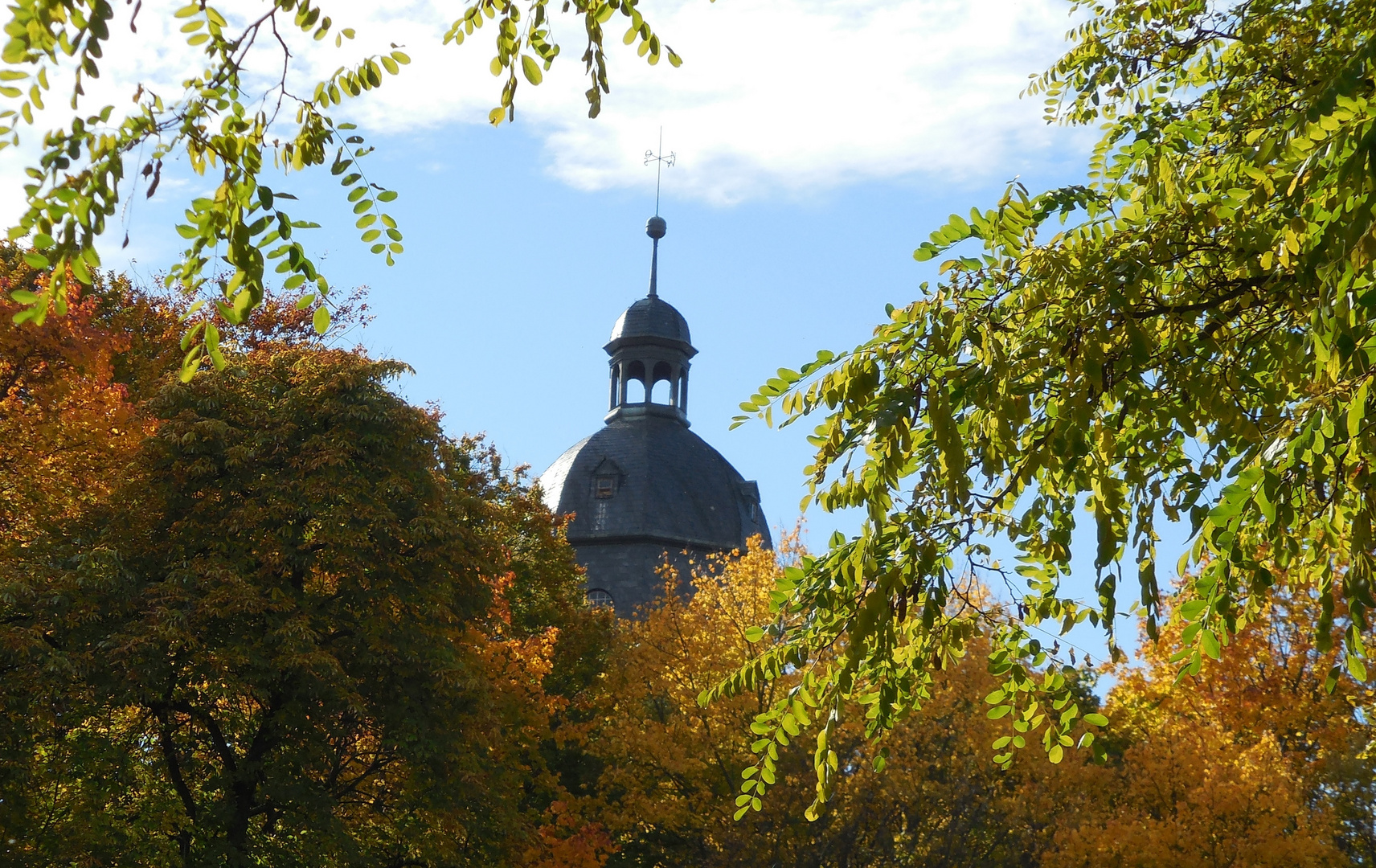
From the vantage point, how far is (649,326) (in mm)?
52750

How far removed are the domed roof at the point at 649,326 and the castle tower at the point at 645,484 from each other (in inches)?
1.7

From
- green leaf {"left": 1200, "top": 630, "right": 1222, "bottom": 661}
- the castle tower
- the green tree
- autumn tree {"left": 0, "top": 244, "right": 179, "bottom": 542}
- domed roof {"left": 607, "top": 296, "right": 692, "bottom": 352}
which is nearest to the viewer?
green leaf {"left": 1200, "top": 630, "right": 1222, "bottom": 661}

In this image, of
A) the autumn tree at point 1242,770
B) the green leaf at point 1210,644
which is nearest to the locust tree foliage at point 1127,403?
the green leaf at point 1210,644

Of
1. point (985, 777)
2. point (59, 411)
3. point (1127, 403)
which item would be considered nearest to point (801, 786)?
point (985, 777)

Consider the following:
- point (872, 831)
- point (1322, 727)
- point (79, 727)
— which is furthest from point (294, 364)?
point (1322, 727)

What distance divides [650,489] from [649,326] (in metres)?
6.61

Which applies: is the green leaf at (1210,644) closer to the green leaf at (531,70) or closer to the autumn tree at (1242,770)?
the green leaf at (531,70)

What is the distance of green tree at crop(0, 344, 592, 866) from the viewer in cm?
1616

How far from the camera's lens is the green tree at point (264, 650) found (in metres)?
16.2

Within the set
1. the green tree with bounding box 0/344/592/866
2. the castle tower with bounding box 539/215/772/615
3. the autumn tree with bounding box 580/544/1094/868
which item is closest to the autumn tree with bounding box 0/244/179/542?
the green tree with bounding box 0/344/592/866

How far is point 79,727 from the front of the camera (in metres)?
17.2

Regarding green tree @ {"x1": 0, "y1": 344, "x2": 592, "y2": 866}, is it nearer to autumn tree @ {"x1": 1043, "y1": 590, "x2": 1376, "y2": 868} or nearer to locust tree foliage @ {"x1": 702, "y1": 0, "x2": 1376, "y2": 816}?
autumn tree @ {"x1": 1043, "y1": 590, "x2": 1376, "y2": 868}

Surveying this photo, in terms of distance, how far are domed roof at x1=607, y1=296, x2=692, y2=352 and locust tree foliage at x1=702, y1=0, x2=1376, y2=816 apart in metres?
46.1

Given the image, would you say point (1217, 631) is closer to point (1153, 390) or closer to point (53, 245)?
point (1153, 390)
